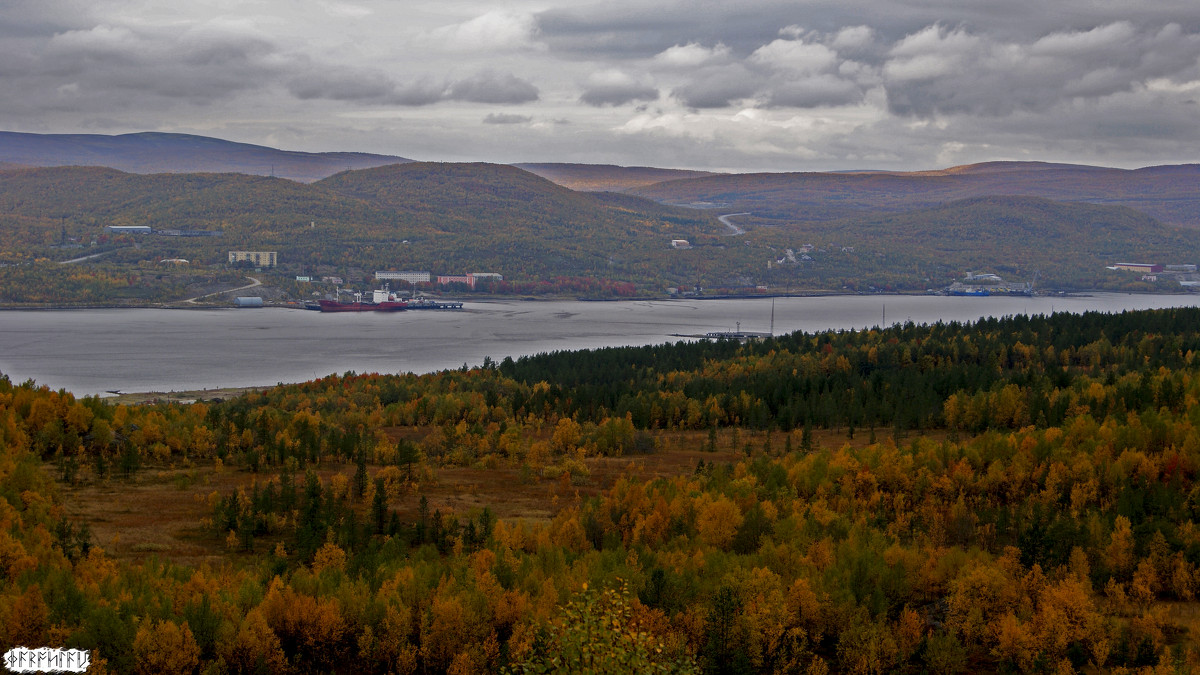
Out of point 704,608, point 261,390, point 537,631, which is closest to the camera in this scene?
point 537,631

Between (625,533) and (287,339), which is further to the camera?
(287,339)

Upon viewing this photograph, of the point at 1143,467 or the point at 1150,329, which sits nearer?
the point at 1143,467

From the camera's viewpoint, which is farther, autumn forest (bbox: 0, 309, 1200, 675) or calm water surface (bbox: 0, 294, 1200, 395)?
calm water surface (bbox: 0, 294, 1200, 395)

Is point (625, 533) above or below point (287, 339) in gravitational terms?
below

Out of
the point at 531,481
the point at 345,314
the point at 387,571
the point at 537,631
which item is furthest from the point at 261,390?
the point at 345,314

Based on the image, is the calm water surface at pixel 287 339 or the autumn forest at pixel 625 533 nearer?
the autumn forest at pixel 625 533

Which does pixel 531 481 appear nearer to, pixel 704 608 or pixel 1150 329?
pixel 704 608

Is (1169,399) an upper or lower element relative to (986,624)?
upper

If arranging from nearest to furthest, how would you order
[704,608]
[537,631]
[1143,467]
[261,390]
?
[537,631] → [704,608] → [1143,467] → [261,390]
